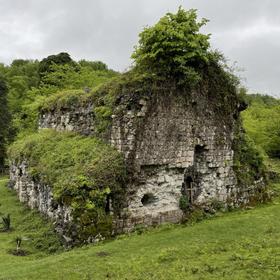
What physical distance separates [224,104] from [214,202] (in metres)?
4.43

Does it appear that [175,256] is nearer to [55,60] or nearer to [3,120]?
[3,120]

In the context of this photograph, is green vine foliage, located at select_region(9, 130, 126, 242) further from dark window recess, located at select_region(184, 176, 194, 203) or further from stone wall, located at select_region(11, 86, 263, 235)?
dark window recess, located at select_region(184, 176, 194, 203)

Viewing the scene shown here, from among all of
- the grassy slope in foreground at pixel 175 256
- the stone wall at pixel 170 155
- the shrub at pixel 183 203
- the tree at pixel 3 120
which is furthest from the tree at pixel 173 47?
the tree at pixel 3 120

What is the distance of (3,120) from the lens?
43469 millimetres

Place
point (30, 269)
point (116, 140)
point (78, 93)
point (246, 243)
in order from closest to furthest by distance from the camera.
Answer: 1. point (30, 269)
2. point (246, 243)
3. point (116, 140)
4. point (78, 93)

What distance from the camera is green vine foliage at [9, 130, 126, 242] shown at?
47.9 feet

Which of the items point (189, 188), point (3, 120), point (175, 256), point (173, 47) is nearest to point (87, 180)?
point (175, 256)

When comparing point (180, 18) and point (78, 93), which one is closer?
point (180, 18)

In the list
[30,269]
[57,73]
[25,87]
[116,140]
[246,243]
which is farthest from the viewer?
[25,87]

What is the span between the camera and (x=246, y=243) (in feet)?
43.2

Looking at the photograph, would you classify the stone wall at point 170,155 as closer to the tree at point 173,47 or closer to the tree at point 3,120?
the tree at point 173,47

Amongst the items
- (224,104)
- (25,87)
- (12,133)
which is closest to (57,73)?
(12,133)

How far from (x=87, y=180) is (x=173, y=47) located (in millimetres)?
6354

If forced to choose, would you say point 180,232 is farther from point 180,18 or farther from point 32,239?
point 180,18
